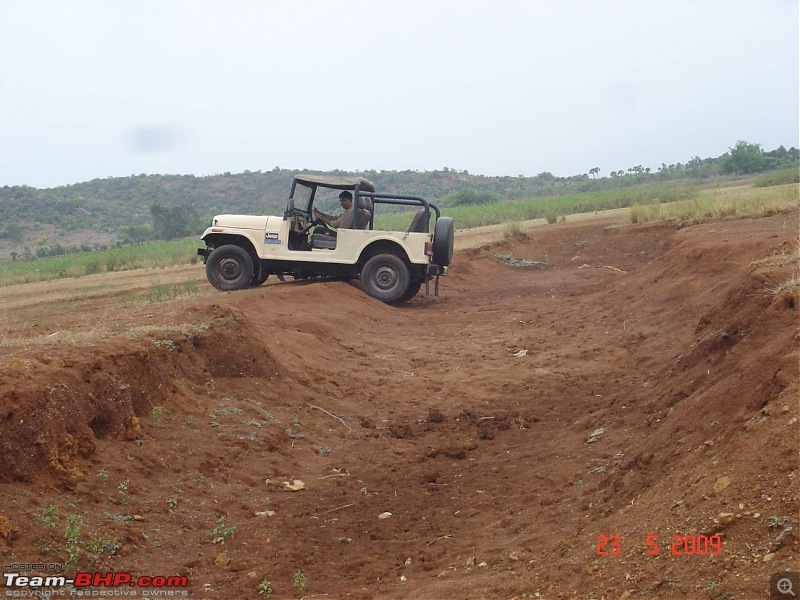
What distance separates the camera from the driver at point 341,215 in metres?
16.1

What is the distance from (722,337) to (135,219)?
246ft

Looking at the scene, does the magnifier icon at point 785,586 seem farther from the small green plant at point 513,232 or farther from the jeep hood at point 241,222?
the small green plant at point 513,232

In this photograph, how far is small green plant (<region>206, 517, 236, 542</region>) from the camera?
227 inches

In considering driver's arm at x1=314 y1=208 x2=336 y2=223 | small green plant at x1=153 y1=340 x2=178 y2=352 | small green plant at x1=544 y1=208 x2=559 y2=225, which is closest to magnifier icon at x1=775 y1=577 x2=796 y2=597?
small green plant at x1=153 y1=340 x2=178 y2=352

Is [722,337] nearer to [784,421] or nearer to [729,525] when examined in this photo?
[784,421]

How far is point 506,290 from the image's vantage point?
18938mm

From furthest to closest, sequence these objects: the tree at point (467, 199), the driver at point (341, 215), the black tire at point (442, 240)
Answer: the tree at point (467, 199), the driver at point (341, 215), the black tire at point (442, 240)

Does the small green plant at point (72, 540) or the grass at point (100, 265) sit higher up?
the grass at point (100, 265)

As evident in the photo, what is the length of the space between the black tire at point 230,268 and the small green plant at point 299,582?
37.1 ft

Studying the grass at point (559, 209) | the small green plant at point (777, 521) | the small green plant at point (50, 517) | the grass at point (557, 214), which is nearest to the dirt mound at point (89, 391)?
the small green plant at point (50, 517)

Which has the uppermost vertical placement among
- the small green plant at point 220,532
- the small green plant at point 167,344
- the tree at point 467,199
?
the tree at point 467,199

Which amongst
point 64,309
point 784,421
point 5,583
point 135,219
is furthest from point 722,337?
point 135,219

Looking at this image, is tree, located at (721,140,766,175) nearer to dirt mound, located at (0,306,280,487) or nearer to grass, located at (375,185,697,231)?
grass, located at (375,185,697,231)

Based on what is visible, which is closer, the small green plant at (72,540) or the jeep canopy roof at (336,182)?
the small green plant at (72,540)
